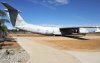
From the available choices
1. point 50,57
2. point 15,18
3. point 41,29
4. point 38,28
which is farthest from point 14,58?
point 41,29

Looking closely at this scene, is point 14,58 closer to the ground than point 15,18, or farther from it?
closer to the ground

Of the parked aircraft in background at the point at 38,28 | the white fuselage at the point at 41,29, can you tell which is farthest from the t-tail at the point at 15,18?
the white fuselage at the point at 41,29

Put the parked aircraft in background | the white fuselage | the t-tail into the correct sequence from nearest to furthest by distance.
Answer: the t-tail → the parked aircraft in background → the white fuselage

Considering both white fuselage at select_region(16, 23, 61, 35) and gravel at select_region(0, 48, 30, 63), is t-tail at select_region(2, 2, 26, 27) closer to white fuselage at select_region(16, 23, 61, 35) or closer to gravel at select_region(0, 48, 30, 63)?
white fuselage at select_region(16, 23, 61, 35)

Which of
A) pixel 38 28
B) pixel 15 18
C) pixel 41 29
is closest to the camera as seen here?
pixel 15 18

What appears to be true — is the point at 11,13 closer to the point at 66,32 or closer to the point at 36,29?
the point at 36,29

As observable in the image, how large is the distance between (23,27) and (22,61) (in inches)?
1332

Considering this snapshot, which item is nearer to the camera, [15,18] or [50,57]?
[50,57]

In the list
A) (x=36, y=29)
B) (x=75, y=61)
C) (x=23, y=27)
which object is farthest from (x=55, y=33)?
(x=75, y=61)

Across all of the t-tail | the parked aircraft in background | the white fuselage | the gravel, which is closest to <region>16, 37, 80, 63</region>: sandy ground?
the gravel

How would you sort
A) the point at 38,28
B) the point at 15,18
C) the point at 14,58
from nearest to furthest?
the point at 14,58, the point at 15,18, the point at 38,28

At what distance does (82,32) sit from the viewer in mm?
46375

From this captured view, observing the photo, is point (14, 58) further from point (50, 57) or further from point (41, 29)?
point (41, 29)

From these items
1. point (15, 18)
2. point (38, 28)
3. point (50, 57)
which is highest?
point (15, 18)
